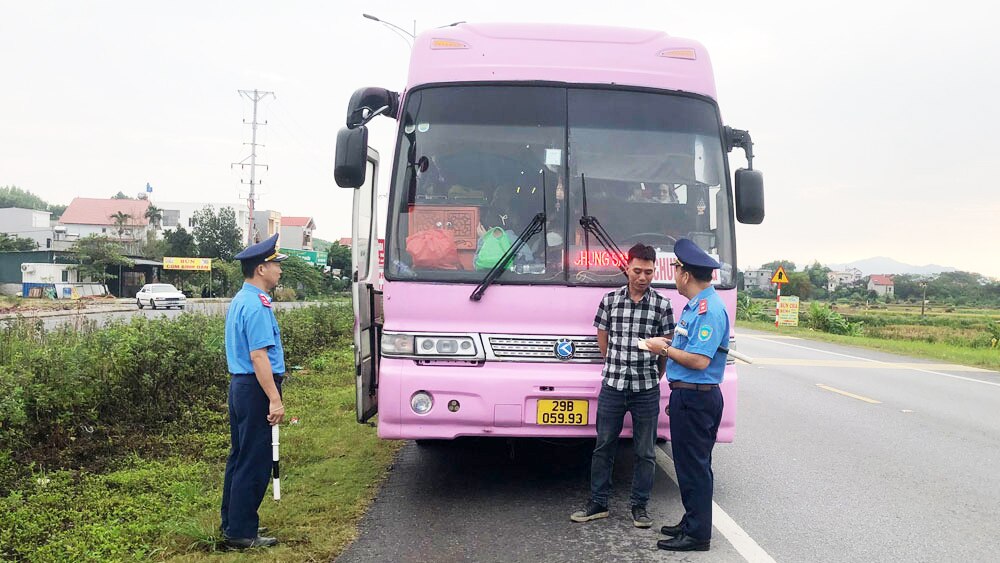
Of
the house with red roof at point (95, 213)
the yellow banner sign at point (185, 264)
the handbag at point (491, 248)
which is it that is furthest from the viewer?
the house with red roof at point (95, 213)

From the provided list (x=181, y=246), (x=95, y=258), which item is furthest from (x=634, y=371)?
(x=181, y=246)

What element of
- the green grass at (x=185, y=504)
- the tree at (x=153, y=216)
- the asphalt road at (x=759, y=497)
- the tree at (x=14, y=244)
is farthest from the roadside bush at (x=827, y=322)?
the tree at (x=153, y=216)

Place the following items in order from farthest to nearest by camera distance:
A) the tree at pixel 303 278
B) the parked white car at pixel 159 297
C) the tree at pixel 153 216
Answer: the tree at pixel 153 216 < the tree at pixel 303 278 < the parked white car at pixel 159 297

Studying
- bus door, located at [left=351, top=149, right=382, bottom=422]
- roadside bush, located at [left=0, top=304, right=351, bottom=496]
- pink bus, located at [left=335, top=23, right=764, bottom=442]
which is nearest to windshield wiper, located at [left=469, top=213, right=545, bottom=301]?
pink bus, located at [left=335, top=23, right=764, bottom=442]

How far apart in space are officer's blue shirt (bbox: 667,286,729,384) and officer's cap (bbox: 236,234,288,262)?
2403 millimetres

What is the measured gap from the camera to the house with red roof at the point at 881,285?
103 m

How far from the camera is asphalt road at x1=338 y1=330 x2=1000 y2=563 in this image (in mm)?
Result: 4664

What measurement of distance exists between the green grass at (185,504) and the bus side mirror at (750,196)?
3467 millimetres

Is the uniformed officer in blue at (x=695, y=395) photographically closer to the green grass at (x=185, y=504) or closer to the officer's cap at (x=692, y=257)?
the officer's cap at (x=692, y=257)

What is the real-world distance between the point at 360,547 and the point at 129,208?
333 feet

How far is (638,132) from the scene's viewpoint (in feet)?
18.5

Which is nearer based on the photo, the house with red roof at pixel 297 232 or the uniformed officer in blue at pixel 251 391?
the uniformed officer in blue at pixel 251 391

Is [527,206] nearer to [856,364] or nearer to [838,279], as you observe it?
[856,364]

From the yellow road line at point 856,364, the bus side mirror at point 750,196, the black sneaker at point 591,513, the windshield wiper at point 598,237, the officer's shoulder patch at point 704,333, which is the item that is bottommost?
the yellow road line at point 856,364
